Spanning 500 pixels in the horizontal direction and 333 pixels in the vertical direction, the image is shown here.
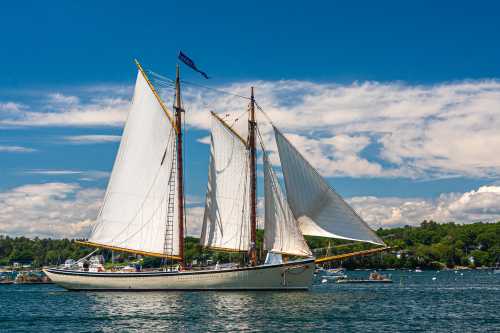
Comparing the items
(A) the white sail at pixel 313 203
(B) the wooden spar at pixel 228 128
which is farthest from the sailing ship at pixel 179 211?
(A) the white sail at pixel 313 203

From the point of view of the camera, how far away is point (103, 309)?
65.8 m

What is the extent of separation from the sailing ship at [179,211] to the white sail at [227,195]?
111 millimetres

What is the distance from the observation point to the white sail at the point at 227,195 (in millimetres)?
79312

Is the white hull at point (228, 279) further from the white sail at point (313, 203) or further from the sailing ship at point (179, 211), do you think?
the white sail at point (313, 203)

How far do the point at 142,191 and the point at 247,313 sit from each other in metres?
25.5

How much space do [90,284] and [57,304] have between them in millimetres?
7823

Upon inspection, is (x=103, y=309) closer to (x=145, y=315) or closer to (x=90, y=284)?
(x=145, y=315)

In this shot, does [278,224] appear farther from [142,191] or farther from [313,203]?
[142,191]

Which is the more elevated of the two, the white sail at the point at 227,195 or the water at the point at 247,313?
the white sail at the point at 227,195

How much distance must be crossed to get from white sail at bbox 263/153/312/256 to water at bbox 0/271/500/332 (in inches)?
195

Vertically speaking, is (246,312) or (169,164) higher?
(169,164)

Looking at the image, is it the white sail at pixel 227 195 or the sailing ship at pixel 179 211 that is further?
the white sail at pixel 227 195

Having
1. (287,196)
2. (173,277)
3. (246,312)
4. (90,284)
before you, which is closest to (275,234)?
(287,196)

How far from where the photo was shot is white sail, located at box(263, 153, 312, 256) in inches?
3009
